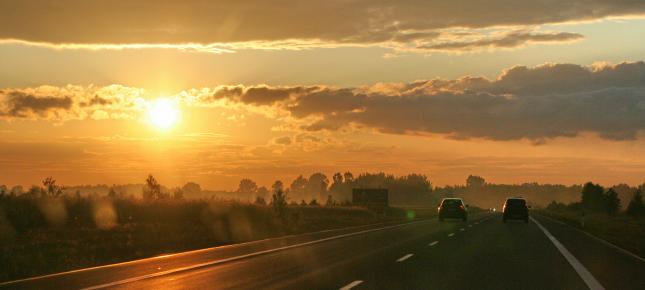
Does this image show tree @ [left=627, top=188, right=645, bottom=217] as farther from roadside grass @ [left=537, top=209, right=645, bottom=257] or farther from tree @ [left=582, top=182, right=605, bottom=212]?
roadside grass @ [left=537, top=209, right=645, bottom=257]

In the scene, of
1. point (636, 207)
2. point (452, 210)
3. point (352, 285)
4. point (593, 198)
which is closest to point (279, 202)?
point (452, 210)

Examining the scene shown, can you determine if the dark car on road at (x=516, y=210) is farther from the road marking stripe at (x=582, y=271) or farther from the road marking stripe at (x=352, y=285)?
the road marking stripe at (x=352, y=285)

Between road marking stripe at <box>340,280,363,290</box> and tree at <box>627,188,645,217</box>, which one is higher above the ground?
tree at <box>627,188,645,217</box>

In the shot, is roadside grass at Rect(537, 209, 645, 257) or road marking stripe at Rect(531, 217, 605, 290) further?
roadside grass at Rect(537, 209, 645, 257)

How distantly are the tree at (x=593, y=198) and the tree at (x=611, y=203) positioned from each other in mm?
9001

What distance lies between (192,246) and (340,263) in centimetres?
1025

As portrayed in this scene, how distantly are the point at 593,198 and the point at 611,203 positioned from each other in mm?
26025

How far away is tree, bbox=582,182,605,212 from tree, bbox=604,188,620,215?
900 cm

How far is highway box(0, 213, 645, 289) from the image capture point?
13.9m

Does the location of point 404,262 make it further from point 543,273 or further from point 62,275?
point 62,275

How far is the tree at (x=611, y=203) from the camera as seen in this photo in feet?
404

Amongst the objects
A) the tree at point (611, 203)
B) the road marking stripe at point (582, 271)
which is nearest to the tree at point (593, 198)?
the tree at point (611, 203)

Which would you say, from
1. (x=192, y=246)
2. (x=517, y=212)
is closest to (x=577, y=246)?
(x=192, y=246)

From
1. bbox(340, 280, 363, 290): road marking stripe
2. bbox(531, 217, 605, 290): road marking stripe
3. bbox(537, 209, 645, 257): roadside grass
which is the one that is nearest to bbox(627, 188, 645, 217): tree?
bbox(537, 209, 645, 257): roadside grass
